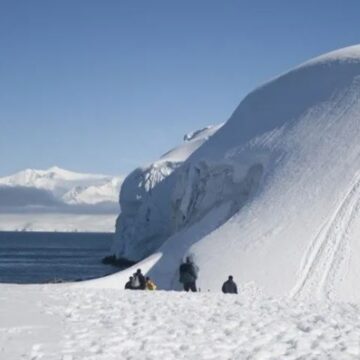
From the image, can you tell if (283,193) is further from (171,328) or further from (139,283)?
(171,328)

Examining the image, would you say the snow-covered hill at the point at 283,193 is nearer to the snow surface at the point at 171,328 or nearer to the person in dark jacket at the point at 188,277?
the person in dark jacket at the point at 188,277

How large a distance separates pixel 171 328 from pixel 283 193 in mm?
24683

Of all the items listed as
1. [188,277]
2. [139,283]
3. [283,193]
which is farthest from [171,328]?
[283,193]

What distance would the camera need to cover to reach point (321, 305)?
1584 cm

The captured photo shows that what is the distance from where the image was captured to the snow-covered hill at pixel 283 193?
29484 millimetres

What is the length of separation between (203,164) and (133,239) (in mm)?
24363

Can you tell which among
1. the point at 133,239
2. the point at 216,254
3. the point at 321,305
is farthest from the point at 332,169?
the point at 133,239

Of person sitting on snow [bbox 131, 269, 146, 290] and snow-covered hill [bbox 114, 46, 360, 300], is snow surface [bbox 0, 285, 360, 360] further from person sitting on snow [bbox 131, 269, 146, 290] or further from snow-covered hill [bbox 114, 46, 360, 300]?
snow-covered hill [bbox 114, 46, 360, 300]

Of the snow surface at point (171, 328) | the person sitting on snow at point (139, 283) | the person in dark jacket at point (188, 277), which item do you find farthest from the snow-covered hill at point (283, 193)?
the snow surface at point (171, 328)

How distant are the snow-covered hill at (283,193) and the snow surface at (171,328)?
509 inches

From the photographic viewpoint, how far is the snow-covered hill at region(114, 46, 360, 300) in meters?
29.5

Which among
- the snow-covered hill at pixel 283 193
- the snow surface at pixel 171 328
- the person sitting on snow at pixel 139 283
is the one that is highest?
the snow-covered hill at pixel 283 193

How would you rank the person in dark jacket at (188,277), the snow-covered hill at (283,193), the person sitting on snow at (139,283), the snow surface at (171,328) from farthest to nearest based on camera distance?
1. the snow-covered hill at (283,193)
2. the person in dark jacket at (188,277)
3. the person sitting on snow at (139,283)
4. the snow surface at (171,328)

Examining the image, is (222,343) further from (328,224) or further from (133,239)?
(133,239)
